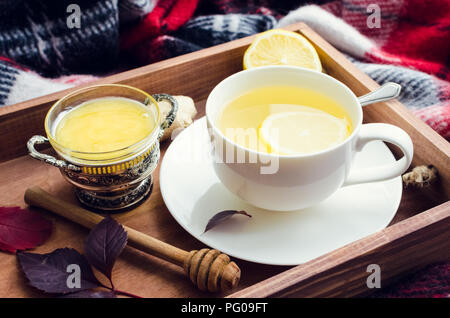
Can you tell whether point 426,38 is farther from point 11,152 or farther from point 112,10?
point 11,152

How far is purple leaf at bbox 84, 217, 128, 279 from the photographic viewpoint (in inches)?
28.0

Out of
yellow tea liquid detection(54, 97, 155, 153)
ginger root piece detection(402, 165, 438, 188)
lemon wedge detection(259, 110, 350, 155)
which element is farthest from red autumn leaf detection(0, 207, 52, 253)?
ginger root piece detection(402, 165, 438, 188)

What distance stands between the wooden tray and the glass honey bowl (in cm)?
3

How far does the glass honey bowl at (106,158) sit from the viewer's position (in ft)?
2.50

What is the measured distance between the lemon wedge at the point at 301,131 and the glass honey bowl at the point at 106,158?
0.16m

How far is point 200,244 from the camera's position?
0.78 m

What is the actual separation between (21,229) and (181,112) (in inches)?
13.8

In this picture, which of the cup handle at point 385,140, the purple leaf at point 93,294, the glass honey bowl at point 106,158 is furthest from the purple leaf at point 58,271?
the cup handle at point 385,140

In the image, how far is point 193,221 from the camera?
0.77 meters

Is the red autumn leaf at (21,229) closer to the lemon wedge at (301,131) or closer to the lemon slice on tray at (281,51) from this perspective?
the lemon wedge at (301,131)

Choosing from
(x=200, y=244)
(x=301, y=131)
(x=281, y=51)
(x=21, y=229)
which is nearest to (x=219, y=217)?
(x=200, y=244)

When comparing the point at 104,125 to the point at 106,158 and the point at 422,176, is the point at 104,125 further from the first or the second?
the point at 422,176

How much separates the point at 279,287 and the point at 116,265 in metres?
0.25

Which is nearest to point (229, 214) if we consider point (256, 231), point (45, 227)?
point (256, 231)
